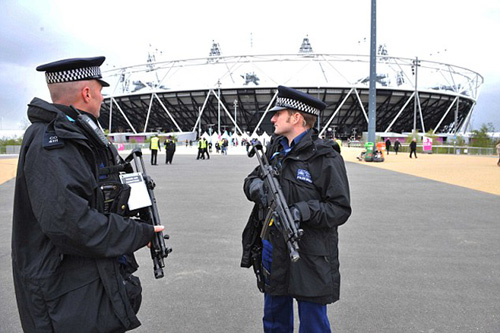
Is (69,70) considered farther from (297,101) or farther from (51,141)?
(297,101)

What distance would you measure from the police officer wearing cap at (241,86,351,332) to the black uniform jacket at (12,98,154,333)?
91 centimetres

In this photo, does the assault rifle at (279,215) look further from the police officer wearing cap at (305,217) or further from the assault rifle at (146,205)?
the assault rifle at (146,205)

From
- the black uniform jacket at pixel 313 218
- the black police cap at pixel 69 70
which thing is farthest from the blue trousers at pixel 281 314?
the black police cap at pixel 69 70

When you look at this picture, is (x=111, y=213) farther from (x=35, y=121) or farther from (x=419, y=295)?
(x=419, y=295)

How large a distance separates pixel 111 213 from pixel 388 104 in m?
57.0

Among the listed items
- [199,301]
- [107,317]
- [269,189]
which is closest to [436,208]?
[199,301]

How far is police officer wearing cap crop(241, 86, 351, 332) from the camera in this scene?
214 cm

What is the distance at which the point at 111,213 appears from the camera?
160cm

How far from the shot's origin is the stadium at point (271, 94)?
2076 inches

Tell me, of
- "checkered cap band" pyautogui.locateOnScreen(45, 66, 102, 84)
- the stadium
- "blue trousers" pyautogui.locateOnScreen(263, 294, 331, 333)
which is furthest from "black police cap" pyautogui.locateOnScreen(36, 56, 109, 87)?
the stadium

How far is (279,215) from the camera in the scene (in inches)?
80.8

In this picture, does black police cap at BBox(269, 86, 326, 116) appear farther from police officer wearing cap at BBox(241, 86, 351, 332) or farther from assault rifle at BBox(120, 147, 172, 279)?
assault rifle at BBox(120, 147, 172, 279)

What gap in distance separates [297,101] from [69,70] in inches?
51.1

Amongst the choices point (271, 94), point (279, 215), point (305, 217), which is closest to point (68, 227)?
point (279, 215)
